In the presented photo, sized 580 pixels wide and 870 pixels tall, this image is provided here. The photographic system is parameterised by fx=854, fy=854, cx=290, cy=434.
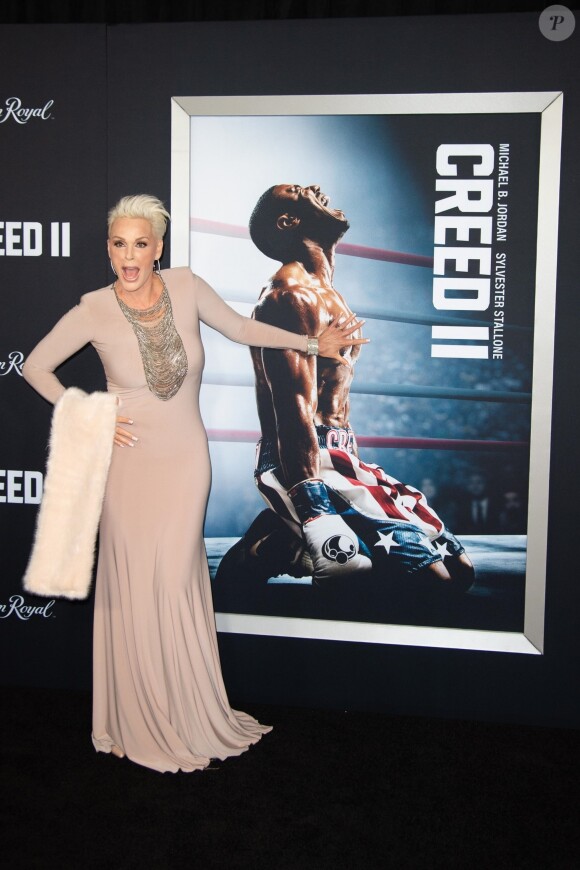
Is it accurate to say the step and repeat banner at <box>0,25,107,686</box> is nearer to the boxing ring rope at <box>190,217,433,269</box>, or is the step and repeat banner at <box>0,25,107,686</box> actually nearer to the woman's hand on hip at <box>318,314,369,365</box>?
the boxing ring rope at <box>190,217,433,269</box>

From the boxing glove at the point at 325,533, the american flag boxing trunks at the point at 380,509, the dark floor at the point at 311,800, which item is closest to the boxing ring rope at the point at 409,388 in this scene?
the american flag boxing trunks at the point at 380,509

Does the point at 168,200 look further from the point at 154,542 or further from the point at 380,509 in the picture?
the point at 380,509

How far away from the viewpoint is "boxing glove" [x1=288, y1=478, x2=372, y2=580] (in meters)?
3.46

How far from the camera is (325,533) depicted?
3.47 meters

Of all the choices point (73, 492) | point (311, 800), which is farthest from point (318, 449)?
point (311, 800)

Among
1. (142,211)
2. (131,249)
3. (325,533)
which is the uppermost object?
(142,211)

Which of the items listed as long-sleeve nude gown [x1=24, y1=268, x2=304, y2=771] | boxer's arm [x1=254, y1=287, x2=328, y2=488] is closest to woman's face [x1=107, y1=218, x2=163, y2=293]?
long-sleeve nude gown [x1=24, y1=268, x2=304, y2=771]

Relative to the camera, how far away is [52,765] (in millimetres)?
3023

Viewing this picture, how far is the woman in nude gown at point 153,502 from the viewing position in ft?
9.78

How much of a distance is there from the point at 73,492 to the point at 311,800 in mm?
1306

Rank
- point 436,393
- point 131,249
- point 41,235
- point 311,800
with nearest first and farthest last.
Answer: point 311,800 → point 131,249 → point 436,393 → point 41,235

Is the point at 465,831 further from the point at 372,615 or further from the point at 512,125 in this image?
the point at 512,125

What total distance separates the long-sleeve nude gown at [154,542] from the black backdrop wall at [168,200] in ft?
1.74

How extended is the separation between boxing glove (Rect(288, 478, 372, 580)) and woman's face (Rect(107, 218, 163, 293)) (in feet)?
3.53
